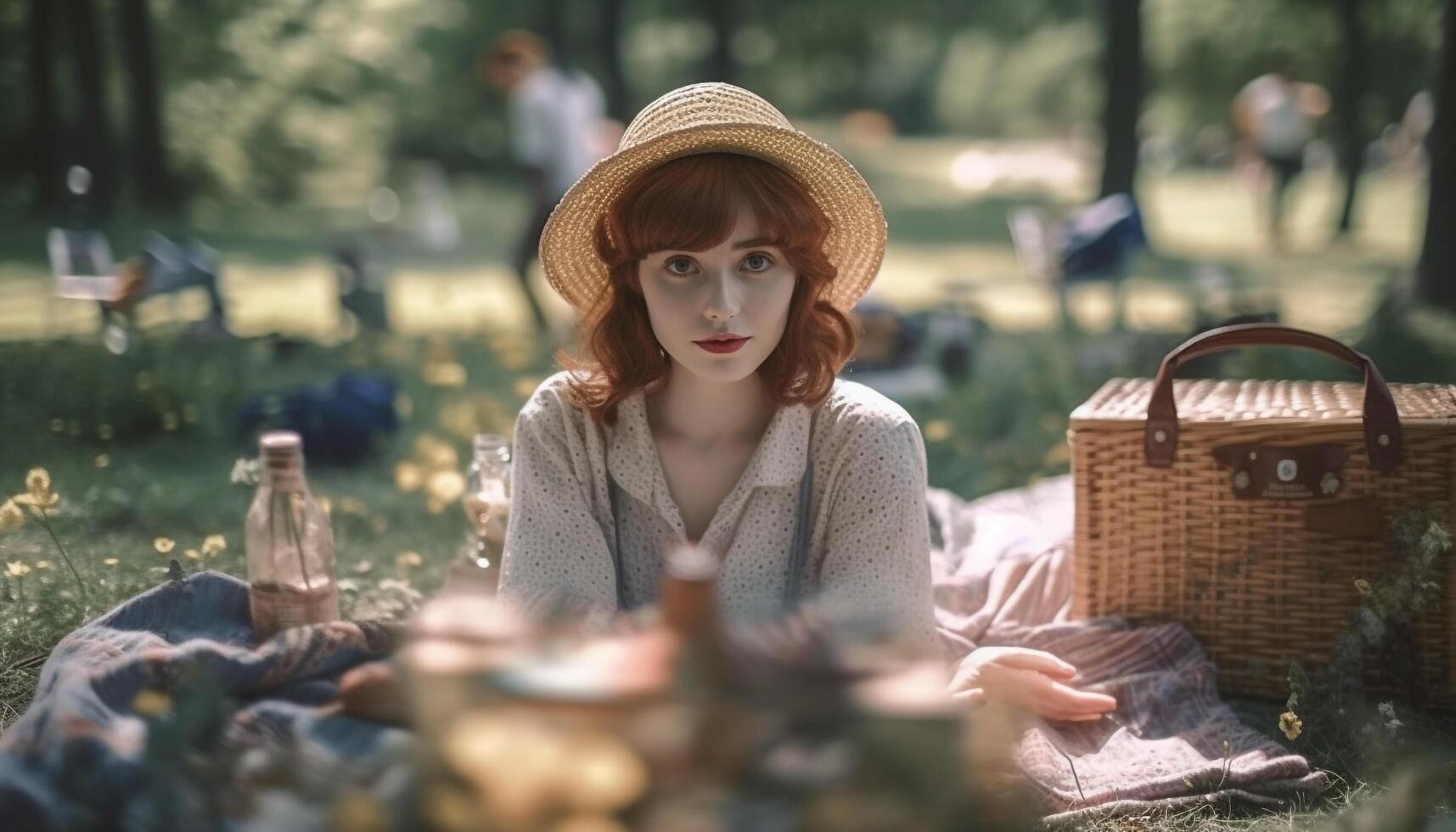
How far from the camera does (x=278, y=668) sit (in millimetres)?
2596

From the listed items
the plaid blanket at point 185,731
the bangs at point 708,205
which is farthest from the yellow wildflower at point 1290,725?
the plaid blanket at point 185,731

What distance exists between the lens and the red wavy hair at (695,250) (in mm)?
2688

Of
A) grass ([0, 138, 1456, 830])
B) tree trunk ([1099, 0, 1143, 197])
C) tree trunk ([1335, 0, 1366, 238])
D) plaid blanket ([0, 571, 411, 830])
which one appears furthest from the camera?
tree trunk ([1335, 0, 1366, 238])

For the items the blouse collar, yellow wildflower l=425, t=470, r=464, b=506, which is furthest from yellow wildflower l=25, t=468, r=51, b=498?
the blouse collar

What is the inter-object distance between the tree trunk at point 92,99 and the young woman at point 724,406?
41.7ft

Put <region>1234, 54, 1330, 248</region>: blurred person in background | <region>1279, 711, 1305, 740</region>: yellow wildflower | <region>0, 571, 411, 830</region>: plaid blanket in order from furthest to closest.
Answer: <region>1234, 54, 1330, 248</region>: blurred person in background < <region>1279, 711, 1305, 740</region>: yellow wildflower < <region>0, 571, 411, 830</region>: plaid blanket

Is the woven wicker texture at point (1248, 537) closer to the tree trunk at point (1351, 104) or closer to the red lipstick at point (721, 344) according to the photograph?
the red lipstick at point (721, 344)

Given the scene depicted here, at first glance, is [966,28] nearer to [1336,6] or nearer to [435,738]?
[1336,6]

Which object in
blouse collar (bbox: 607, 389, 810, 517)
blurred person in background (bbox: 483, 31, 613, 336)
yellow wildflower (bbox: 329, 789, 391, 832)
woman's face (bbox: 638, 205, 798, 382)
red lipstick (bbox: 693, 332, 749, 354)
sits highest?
blurred person in background (bbox: 483, 31, 613, 336)

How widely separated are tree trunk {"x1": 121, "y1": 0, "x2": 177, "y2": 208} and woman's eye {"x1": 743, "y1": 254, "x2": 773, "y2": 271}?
15.3 m

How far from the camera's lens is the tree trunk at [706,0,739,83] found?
62.0 feet

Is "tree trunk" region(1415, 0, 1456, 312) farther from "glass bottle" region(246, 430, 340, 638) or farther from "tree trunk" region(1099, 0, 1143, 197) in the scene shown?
"glass bottle" region(246, 430, 340, 638)

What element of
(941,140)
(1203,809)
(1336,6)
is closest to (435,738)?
(1203,809)

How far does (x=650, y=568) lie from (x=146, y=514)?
7.92ft
